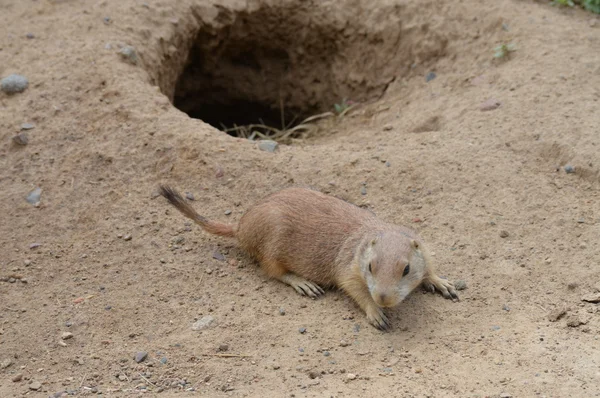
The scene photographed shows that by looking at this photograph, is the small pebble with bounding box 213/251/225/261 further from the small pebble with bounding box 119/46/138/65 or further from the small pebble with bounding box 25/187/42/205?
the small pebble with bounding box 119/46/138/65

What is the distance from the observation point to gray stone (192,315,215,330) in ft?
14.9

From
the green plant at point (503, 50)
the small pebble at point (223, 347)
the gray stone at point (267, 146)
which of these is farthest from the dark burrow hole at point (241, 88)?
the small pebble at point (223, 347)

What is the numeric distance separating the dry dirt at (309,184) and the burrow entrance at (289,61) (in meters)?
0.03

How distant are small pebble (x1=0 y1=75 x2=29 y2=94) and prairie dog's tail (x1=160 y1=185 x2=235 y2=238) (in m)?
2.01

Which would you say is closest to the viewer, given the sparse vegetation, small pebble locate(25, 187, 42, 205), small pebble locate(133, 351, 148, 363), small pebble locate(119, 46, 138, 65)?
small pebble locate(133, 351, 148, 363)

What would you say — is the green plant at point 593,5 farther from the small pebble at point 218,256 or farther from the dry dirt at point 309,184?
the small pebble at point 218,256

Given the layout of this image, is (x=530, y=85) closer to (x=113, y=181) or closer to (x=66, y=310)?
(x=113, y=181)

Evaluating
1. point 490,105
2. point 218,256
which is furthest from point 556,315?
point 490,105

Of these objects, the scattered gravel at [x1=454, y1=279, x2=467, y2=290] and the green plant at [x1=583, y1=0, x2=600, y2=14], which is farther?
Result: the green plant at [x1=583, y1=0, x2=600, y2=14]

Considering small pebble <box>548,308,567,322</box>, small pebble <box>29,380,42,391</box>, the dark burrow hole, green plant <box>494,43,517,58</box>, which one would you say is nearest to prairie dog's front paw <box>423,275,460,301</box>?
small pebble <box>548,308,567,322</box>

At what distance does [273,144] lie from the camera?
6102 millimetres

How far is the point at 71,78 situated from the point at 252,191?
2075 millimetres

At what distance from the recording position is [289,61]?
8.78 m

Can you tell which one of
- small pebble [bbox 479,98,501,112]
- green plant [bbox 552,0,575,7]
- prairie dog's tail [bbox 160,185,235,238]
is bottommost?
prairie dog's tail [bbox 160,185,235,238]
